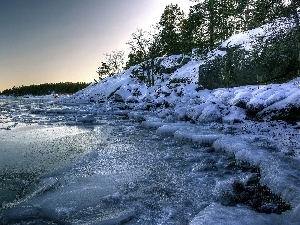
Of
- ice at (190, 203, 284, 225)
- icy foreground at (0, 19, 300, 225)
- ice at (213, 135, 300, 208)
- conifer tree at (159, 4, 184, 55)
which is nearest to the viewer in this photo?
ice at (190, 203, 284, 225)

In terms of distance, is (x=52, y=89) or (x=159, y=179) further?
(x=52, y=89)

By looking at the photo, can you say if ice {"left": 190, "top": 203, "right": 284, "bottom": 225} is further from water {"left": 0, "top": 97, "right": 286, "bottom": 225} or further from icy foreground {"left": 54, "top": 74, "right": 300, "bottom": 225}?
water {"left": 0, "top": 97, "right": 286, "bottom": 225}

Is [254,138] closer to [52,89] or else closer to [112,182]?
[112,182]

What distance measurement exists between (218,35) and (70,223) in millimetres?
44018

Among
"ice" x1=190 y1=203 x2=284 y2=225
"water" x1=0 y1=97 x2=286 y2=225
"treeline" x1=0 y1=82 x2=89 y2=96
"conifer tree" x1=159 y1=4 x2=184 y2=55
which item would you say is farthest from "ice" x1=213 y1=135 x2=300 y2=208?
"treeline" x1=0 y1=82 x2=89 y2=96

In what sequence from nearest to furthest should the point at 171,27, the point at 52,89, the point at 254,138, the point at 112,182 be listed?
the point at 112,182
the point at 254,138
the point at 171,27
the point at 52,89

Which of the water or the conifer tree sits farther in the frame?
the conifer tree

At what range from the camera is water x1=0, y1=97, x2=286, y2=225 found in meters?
2.94

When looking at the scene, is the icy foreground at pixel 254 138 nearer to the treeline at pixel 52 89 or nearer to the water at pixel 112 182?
the water at pixel 112 182

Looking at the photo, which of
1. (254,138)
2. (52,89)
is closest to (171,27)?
(254,138)

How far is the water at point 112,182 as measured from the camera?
294cm

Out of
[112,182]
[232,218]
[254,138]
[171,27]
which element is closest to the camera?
[232,218]

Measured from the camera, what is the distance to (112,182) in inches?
157

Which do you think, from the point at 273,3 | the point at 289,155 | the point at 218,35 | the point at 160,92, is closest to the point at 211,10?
the point at 218,35
